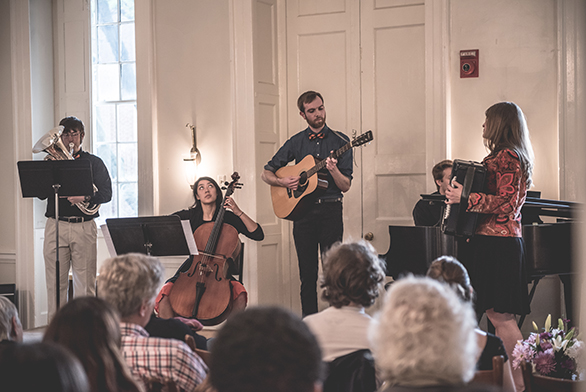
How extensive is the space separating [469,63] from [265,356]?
4286 millimetres

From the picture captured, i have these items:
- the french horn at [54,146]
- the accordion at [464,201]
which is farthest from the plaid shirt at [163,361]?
the french horn at [54,146]

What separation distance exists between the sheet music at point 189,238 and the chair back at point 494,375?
245 centimetres

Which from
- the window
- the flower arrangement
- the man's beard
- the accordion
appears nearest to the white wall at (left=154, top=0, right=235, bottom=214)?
the window

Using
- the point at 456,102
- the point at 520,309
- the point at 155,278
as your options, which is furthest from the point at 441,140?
the point at 155,278

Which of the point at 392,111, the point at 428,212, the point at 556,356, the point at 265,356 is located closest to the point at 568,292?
the point at 428,212

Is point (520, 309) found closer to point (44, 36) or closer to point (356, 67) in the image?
point (356, 67)

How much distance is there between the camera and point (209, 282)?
393 cm

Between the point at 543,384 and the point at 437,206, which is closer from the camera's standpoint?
the point at 543,384

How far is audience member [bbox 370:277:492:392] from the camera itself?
1.14 meters

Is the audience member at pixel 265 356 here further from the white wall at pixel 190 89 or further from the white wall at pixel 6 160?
the white wall at pixel 6 160

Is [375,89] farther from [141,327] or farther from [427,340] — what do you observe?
[427,340]

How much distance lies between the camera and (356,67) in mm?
5301

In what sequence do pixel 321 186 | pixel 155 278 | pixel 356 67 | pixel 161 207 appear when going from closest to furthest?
pixel 155 278, pixel 321 186, pixel 356 67, pixel 161 207

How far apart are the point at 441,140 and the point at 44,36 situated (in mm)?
4029
